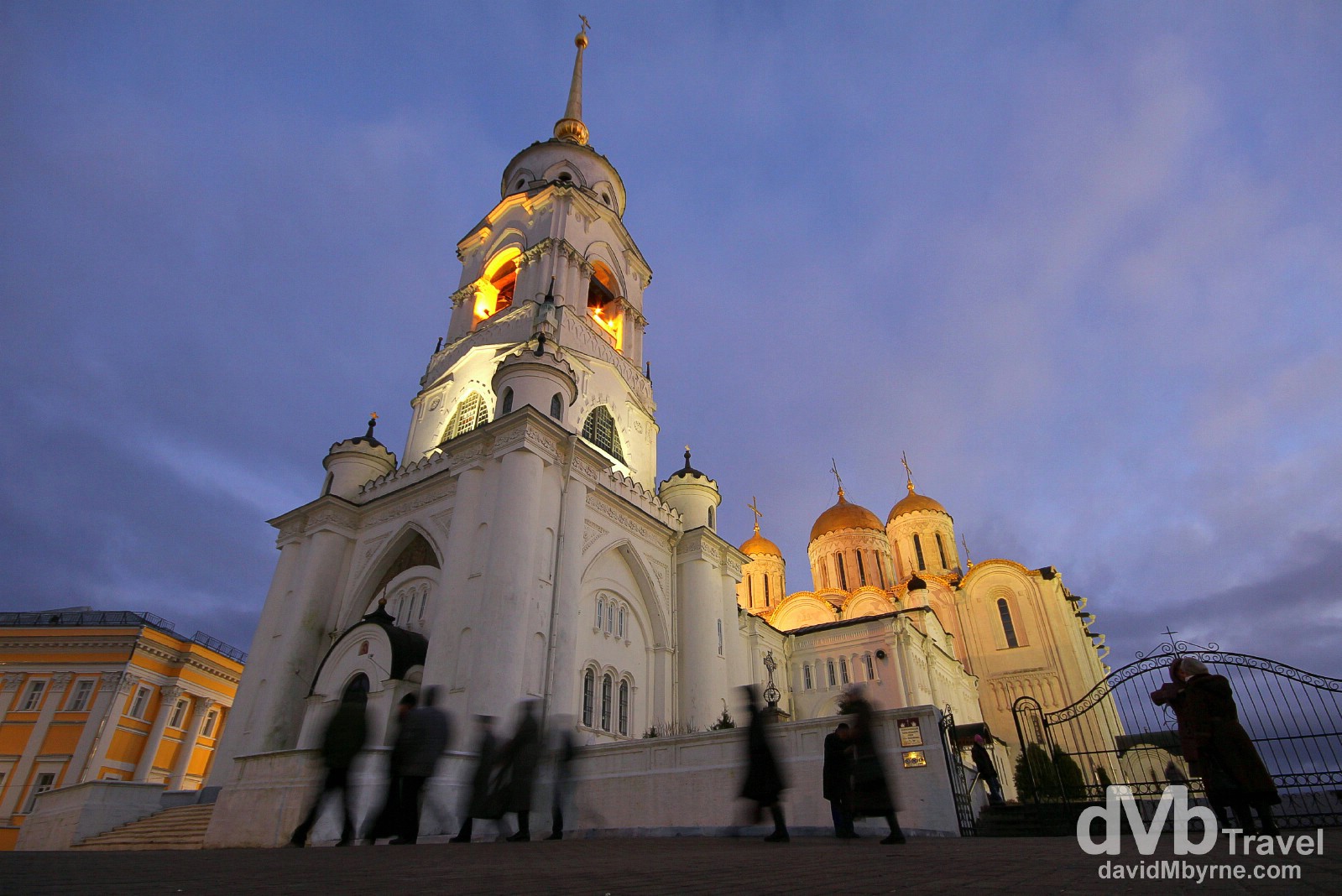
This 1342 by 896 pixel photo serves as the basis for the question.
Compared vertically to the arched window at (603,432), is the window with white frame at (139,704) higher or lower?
lower

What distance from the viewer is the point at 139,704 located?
28.0 m

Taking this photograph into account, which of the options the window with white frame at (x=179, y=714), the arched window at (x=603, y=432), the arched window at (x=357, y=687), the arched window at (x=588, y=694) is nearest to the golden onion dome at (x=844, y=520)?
the arched window at (x=603, y=432)

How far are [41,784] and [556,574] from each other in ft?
78.2

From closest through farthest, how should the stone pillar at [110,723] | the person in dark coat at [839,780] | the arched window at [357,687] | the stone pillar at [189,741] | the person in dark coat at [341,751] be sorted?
the person in dark coat at [341,751]
the person in dark coat at [839,780]
the arched window at [357,687]
the stone pillar at [110,723]
the stone pillar at [189,741]

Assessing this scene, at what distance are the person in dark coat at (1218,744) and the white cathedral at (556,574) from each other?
8.72 metres

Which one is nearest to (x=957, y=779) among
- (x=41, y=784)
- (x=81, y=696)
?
(x=41, y=784)

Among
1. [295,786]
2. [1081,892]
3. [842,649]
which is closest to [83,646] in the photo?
[295,786]

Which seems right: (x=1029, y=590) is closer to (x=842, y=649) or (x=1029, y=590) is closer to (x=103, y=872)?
(x=842, y=649)

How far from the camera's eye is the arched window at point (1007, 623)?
118ft

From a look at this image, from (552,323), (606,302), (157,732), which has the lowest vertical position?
(157,732)

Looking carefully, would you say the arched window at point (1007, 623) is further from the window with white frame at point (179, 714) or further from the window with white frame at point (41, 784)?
the window with white frame at point (41, 784)

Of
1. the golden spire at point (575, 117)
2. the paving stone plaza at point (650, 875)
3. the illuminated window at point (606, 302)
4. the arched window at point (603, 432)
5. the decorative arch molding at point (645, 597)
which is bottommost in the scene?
the paving stone plaza at point (650, 875)

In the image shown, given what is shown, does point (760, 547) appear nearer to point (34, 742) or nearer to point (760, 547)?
point (760, 547)

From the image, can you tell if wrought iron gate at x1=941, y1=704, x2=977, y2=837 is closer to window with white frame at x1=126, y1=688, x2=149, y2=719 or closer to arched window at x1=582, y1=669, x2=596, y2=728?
arched window at x1=582, y1=669, x2=596, y2=728
